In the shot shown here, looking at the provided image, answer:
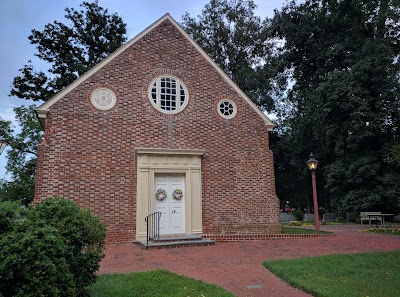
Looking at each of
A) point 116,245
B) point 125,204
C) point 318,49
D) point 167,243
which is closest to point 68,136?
point 125,204

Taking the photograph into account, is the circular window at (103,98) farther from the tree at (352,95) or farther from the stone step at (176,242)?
the tree at (352,95)

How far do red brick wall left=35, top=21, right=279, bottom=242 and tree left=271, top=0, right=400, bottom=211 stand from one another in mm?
11572

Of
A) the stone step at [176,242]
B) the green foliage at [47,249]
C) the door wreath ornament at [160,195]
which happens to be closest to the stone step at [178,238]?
the stone step at [176,242]

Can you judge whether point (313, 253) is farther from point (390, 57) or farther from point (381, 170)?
point (390, 57)

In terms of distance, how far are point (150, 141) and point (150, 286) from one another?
7.24 metres

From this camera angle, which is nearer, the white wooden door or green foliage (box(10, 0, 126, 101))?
the white wooden door

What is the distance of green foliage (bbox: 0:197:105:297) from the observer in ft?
11.5

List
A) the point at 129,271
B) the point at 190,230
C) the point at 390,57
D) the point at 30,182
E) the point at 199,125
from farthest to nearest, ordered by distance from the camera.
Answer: the point at 30,182 → the point at 390,57 → the point at 199,125 → the point at 190,230 → the point at 129,271

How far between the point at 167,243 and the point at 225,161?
4.18 meters

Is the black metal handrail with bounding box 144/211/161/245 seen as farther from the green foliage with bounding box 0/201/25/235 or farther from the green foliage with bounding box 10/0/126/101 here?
the green foliage with bounding box 10/0/126/101

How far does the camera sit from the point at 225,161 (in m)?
13.2

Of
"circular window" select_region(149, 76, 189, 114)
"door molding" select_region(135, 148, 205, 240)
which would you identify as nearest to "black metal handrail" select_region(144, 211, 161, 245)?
"door molding" select_region(135, 148, 205, 240)

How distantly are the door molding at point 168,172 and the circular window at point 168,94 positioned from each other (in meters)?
1.73

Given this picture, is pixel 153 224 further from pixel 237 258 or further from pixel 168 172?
pixel 237 258
